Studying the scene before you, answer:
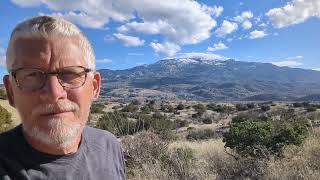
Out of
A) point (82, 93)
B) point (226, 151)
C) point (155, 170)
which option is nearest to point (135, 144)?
point (155, 170)

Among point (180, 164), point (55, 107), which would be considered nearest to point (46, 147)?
point (55, 107)

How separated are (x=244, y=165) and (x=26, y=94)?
25.7 ft

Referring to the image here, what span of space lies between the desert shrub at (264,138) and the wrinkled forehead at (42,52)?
8099 mm

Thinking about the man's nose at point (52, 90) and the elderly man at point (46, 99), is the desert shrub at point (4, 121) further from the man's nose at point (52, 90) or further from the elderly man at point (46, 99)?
the man's nose at point (52, 90)

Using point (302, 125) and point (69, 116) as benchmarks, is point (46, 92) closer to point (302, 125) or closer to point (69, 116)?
point (69, 116)

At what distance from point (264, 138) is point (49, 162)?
8.98 m

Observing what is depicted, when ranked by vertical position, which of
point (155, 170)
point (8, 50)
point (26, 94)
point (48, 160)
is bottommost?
point (155, 170)

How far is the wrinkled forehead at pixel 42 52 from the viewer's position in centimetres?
212

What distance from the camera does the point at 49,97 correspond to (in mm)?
2082

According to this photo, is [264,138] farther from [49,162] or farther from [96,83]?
[49,162]

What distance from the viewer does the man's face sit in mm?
2074

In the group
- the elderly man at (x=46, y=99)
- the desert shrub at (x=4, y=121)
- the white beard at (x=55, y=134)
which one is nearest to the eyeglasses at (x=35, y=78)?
the elderly man at (x=46, y=99)

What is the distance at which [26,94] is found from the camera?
6.84 ft

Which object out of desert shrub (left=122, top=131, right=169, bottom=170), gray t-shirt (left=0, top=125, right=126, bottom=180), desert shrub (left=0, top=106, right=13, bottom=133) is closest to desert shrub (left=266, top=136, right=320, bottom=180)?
desert shrub (left=122, top=131, right=169, bottom=170)
